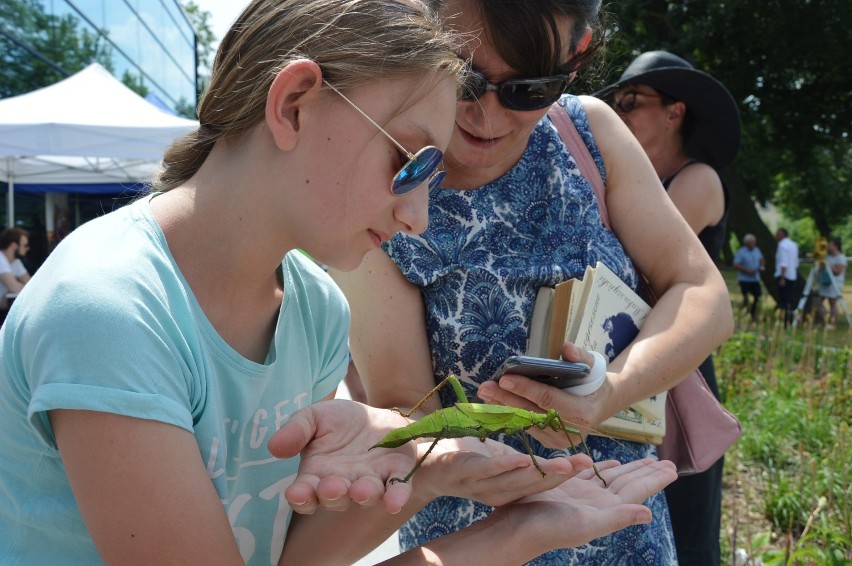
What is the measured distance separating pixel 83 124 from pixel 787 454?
25.5 ft

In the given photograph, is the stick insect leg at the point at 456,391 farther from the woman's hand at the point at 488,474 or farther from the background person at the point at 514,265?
the woman's hand at the point at 488,474

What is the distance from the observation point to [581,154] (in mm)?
2262

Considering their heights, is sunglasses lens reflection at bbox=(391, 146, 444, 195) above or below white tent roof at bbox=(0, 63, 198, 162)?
above

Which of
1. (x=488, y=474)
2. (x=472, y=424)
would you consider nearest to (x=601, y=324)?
(x=472, y=424)

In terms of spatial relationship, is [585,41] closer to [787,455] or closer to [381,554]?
[381,554]

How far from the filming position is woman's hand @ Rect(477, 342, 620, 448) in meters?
1.86

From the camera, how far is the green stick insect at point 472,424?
5.30 ft

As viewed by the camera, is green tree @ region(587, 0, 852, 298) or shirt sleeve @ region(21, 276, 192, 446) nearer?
shirt sleeve @ region(21, 276, 192, 446)

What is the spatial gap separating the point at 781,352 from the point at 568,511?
22.8 ft

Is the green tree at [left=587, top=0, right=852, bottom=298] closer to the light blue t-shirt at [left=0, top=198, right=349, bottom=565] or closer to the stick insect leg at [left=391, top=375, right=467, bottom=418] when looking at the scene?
the stick insect leg at [left=391, top=375, right=467, bottom=418]

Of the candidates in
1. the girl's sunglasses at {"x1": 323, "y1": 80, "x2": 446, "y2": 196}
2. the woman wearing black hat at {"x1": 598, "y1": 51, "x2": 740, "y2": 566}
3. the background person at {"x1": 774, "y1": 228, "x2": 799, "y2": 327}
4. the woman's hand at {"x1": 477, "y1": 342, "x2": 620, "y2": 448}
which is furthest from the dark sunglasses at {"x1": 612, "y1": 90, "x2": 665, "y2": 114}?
the background person at {"x1": 774, "y1": 228, "x2": 799, "y2": 327}

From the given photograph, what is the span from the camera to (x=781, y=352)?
25.5ft

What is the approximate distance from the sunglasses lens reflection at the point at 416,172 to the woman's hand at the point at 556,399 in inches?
21.9

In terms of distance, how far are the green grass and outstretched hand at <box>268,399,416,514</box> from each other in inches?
87.3
